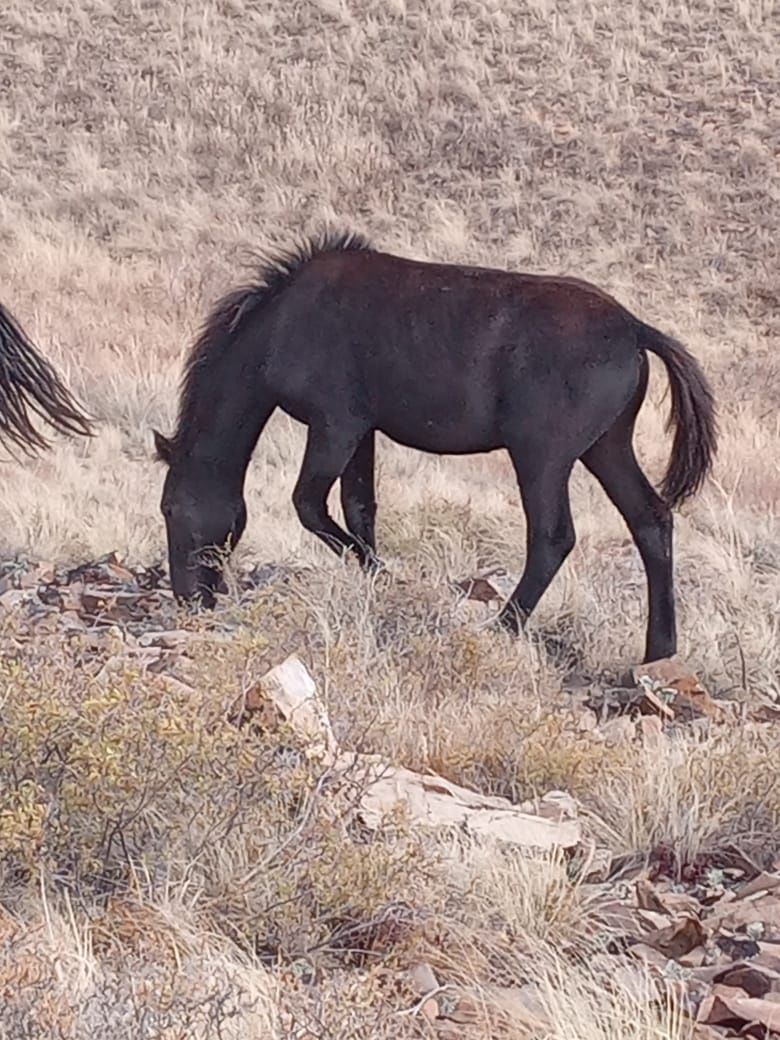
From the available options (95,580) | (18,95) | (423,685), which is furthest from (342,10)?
(423,685)

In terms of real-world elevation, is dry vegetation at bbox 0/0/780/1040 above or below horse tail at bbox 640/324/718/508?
below

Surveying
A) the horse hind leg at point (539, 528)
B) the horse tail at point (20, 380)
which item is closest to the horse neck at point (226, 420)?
the horse hind leg at point (539, 528)

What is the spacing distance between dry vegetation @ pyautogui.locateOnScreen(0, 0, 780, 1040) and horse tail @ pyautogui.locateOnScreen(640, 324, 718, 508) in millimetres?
712

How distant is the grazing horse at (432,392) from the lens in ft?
24.6

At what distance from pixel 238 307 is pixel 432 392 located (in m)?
1.02

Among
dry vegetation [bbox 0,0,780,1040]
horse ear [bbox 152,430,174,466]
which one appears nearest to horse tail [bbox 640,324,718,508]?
dry vegetation [bbox 0,0,780,1040]

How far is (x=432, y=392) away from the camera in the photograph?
25.0 feet

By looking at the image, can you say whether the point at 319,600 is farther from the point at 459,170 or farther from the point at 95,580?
the point at 459,170

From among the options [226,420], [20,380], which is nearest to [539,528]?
[226,420]

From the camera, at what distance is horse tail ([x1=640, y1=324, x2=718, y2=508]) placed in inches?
297

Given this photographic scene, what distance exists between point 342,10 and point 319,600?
80.9ft

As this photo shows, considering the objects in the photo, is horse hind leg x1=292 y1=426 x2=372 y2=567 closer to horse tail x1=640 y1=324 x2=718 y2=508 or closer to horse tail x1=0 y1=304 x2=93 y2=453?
horse tail x1=640 y1=324 x2=718 y2=508

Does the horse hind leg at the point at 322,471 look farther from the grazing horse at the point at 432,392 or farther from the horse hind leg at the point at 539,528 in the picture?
the horse hind leg at the point at 539,528

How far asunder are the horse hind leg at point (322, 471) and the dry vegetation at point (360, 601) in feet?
0.89
